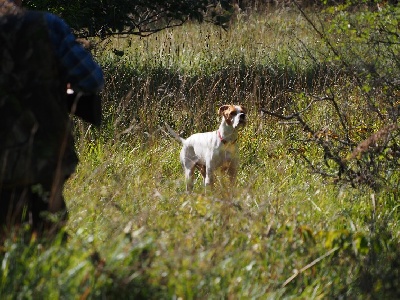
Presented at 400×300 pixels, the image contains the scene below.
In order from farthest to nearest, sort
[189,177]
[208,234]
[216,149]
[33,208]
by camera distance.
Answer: [216,149]
[189,177]
[208,234]
[33,208]

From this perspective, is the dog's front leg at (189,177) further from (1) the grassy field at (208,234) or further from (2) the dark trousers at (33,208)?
(2) the dark trousers at (33,208)

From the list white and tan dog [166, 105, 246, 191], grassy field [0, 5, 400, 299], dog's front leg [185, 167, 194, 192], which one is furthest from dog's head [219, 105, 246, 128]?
dog's front leg [185, 167, 194, 192]

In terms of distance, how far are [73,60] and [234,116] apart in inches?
148

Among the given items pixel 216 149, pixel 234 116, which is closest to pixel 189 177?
pixel 216 149

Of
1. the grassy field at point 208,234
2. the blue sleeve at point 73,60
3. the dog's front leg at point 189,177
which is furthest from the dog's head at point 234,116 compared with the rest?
the blue sleeve at point 73,60

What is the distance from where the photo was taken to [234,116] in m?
7.76

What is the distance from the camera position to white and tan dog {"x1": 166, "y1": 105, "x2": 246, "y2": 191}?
24.9ft

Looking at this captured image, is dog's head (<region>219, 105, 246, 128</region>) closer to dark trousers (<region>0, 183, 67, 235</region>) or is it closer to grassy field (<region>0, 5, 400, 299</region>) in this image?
grassy field (<region>0, 5, 400, 299</region>)

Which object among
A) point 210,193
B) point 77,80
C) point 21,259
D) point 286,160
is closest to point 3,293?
point 21,259

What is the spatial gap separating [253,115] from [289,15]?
8.35 metres

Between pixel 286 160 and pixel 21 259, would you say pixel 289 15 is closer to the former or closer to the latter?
pixel 286 160

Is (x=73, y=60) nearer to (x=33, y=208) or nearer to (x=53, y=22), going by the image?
(x=53, y=22)

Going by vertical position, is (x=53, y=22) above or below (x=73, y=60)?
above

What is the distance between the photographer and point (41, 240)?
389cm
